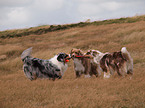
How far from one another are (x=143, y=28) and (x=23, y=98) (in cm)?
1555

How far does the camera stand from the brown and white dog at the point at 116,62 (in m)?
7.04

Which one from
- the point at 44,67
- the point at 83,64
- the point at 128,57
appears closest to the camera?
the point at 128,57

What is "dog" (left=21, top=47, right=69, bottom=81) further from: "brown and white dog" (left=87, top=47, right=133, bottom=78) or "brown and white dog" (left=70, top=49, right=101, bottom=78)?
"brown and white dog" (left=87, top=47, right=133, bottom=78)

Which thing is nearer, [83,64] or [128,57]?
[128,57]

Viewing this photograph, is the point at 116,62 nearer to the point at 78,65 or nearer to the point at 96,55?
the point at 96,55

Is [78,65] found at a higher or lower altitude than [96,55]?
lower

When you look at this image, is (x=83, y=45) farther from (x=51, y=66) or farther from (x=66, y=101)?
(x=66, y=101)

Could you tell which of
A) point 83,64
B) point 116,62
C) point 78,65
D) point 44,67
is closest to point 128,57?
point 116,62

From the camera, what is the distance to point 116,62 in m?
7.22

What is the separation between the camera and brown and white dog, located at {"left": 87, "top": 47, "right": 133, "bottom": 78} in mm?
7035

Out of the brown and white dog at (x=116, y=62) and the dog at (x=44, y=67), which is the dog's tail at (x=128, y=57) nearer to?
the brown and white dog at (x=116, y=62)

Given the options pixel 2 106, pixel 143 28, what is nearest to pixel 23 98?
pixel 2 106

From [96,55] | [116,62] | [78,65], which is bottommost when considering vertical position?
[78,65]

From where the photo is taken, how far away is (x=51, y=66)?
7602 millimetres
